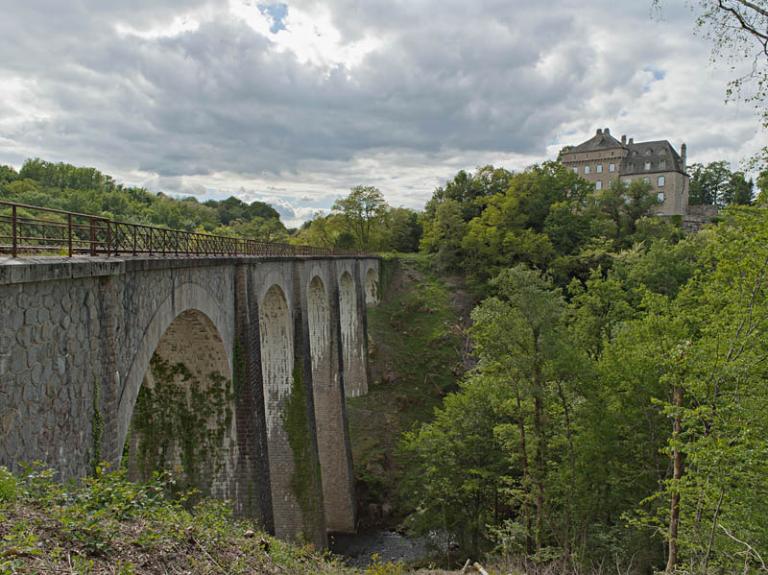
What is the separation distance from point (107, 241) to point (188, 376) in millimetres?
6980

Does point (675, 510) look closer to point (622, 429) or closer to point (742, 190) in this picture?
point (622, 429)

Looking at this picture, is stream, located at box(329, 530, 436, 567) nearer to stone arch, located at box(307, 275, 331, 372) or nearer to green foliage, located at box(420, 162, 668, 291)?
stone arch, located at box(307, 275, 331, 372)

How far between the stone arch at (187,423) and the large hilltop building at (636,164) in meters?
60.6

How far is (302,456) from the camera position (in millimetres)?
20281

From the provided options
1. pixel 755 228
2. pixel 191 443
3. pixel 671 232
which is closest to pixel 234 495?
pixel 191 443

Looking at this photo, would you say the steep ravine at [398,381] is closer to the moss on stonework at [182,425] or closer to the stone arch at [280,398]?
the stone arch at [280,398]

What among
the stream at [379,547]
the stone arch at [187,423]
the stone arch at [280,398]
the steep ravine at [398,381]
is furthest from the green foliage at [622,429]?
the stone arch at [187,423]

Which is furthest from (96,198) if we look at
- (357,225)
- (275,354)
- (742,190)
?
(742,190)

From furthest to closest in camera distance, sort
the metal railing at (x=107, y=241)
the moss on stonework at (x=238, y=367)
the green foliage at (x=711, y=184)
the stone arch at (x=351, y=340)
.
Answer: the green foliage at (x=711, y=184), the stone arch at (x=351, y=340), the moss on stonework at (x=238, y=367), the metal railing at (x=107, y=241)

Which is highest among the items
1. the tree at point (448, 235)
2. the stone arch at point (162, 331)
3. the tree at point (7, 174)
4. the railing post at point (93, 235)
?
the tree at point (7, 174)

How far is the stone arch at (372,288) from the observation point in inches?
1807

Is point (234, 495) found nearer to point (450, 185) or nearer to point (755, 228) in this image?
point (755, 228)

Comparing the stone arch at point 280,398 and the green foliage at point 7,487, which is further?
the stone arch at point 280,398

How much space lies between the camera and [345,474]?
26.5 metres
